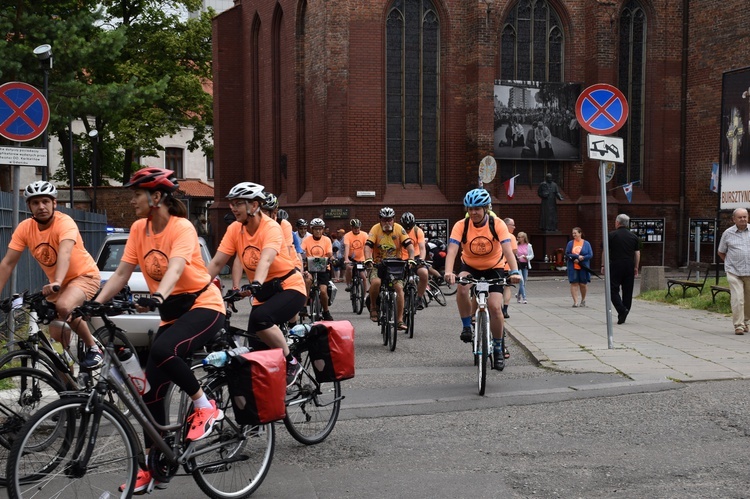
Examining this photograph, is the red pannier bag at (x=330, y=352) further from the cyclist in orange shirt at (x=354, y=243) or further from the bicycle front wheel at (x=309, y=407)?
the cyclist in orange shirt at (x=354, y=243)

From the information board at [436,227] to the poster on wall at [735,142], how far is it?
1431cm

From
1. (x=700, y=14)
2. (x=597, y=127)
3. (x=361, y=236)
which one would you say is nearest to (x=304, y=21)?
(x=700, y=14)

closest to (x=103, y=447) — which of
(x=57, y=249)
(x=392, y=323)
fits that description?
(x=57, y=249)

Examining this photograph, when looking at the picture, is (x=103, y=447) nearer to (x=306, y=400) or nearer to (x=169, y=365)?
(x=169, y=365)

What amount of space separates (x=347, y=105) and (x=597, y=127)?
69.2ft

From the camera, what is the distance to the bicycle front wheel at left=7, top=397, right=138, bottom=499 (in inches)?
168

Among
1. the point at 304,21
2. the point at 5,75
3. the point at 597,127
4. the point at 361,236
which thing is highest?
the point at 304,21

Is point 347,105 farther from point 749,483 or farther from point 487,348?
point 749,483

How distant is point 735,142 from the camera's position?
61.9 feet

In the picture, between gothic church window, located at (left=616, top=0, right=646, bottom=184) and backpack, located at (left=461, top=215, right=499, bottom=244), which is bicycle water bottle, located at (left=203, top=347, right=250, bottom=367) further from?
gothic church window, located at (left=616, top=0, right=646, bottom=184)

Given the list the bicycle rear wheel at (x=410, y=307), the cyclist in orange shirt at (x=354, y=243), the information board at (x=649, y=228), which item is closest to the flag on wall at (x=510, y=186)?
the information board at (x=649, y=228)

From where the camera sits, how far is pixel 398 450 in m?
6.36

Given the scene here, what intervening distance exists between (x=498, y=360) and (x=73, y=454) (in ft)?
18.4

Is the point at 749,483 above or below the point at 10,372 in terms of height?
below
